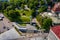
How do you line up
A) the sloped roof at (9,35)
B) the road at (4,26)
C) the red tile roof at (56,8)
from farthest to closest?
the red tile roof at (56,8), the road at (4,26), the sloped roof at (9,35)

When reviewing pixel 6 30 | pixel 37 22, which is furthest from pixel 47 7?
pixel 6 30

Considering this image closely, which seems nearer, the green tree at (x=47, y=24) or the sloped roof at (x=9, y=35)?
the sloped roof at (x=9, y=35)

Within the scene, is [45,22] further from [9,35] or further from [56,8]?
[9,35]

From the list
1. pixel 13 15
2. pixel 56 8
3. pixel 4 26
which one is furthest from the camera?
pixel 56 8

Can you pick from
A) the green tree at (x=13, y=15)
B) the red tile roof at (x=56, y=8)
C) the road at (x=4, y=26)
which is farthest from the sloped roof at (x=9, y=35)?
the red tile roof at (x=56, y=8)

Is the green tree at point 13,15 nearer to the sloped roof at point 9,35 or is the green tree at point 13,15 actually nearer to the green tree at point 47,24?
the green tree at point 47,24

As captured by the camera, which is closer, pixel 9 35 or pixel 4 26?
pixel 9 35

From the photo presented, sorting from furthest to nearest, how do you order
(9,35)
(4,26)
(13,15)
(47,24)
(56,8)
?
(56,8)
(13,15)
(47,24)
(4,26)
(9,35)

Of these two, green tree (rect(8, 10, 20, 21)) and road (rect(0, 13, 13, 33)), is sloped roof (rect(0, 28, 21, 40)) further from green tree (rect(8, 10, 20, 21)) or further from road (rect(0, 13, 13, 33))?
green tree (rect(8, 10, 20, 21))

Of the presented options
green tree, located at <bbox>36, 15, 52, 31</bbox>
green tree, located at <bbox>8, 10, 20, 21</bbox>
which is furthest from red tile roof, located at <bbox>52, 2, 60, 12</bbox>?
green tree, located at <bbox>8, 10, 20, 21</bbox>

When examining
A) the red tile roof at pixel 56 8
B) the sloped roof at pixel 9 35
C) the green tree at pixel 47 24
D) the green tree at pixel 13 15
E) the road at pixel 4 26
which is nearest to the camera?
the sloped roof at pixel 9 35

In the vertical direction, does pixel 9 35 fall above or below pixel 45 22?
above

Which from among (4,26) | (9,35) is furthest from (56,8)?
(9,35)
